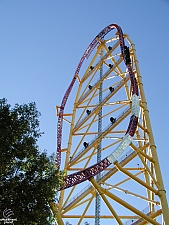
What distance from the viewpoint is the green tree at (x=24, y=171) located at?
759 centimetres

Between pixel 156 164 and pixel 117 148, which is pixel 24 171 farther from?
pixel 156 164

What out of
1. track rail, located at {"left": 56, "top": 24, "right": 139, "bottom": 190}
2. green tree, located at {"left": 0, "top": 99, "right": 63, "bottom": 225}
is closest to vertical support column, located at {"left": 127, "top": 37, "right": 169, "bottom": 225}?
track rail, located at {"left": 56, "top": 24, "right": 139, "bottom": 190}

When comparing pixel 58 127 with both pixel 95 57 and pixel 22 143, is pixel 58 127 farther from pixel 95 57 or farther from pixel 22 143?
pixel 22 143

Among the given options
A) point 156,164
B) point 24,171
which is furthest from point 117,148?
point 24,171

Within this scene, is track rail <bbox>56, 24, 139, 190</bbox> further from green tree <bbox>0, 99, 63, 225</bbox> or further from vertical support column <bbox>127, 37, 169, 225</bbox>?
green tree <bbox>0, 99, 63, 225</bbox>

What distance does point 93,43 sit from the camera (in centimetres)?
2159

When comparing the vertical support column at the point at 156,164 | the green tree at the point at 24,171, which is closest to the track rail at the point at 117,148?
the vertical support column at the point at 156,164

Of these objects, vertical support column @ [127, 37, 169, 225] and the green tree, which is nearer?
the green tree

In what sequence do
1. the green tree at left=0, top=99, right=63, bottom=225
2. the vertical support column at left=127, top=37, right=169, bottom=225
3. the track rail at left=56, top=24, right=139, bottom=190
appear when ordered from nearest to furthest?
1. the green tree at left=0, top=99, right=63, bottom=225
2. the vertical support column at left=127, top=37, right=169, bottom=225
3. the track rail at left=56, top=24, right=139, bottom=190

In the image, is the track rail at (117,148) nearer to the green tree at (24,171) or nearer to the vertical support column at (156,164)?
the vertical support column at (156,164)

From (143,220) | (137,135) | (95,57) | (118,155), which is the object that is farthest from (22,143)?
(95,57)

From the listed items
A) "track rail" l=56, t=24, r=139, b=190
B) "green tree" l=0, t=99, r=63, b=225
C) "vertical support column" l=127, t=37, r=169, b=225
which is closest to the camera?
"green tree" l=0, t=99, r=63, b=225

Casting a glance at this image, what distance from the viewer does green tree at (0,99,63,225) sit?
24.9 feet

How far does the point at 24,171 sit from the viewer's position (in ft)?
27.2
